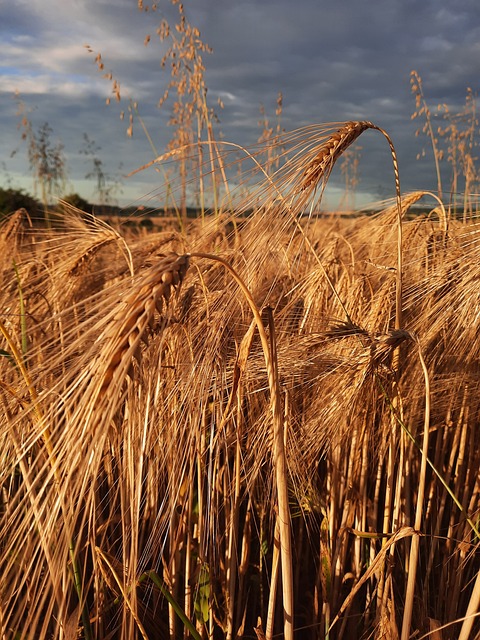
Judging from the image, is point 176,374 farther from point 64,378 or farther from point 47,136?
point 47,136

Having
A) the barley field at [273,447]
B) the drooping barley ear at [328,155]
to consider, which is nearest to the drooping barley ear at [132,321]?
the barley field at [273,447]

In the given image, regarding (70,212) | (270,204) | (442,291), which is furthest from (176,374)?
(70,212)

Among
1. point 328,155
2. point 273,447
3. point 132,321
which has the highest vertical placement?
point 328,155

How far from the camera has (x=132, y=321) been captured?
63 cm

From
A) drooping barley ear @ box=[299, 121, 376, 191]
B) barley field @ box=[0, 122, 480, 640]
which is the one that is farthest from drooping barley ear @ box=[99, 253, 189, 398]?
drooping barley ear @ box=[299, 121, 376, 191]

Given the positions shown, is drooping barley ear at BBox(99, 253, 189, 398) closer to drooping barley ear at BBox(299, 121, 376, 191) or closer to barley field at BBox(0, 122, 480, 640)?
barley field at BBox(0, 122, 480, 640)

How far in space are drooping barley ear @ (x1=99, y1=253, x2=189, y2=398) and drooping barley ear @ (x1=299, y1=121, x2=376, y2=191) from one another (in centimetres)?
42

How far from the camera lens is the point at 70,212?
2.13 m

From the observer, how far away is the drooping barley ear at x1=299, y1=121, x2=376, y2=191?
100 cm

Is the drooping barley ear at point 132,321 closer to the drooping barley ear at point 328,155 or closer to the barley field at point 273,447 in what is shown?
the barley field at point 273,447

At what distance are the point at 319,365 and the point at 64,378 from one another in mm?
608

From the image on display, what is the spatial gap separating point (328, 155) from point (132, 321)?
0.56 metres

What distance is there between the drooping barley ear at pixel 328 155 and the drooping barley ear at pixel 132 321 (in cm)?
42

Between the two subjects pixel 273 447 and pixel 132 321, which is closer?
pixel 132 321
